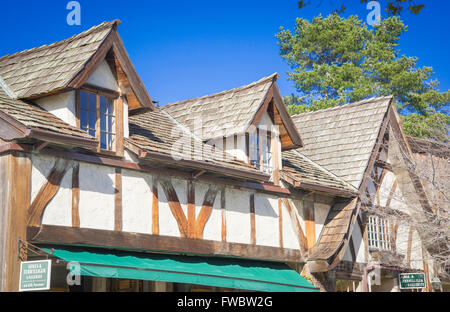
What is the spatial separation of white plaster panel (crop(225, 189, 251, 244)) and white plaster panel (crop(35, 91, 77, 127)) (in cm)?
459

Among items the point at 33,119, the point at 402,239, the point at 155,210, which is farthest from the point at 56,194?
the point at 402,239

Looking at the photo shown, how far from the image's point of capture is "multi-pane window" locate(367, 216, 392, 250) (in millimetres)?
22672

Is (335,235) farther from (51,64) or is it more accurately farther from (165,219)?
(51,64)

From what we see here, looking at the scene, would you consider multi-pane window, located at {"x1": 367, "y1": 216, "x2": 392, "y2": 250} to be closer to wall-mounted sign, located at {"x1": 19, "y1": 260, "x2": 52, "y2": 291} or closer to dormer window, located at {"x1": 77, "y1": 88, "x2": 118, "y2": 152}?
dormer window, located at {"x1": 77, "y1": 88, "x2": 118, "y2": 152}

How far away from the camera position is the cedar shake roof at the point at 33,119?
12906mm

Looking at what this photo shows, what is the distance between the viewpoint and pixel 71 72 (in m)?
14.4

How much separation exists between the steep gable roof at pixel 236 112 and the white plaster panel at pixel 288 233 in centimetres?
216

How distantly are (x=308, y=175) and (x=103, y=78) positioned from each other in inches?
290

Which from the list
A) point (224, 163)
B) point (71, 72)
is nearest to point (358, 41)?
point (224, 163)

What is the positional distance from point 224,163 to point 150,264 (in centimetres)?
336

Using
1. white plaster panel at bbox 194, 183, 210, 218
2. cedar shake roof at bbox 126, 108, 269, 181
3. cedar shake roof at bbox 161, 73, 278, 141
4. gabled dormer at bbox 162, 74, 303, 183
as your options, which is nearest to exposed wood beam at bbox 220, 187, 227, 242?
white plaster panel at bbox 194, 183, 210, 218

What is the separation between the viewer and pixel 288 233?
1892 cm
